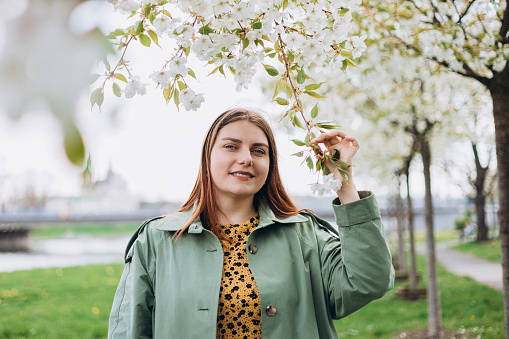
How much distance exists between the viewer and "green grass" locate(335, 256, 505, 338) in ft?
19.9

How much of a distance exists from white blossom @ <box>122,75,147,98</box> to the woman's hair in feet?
2.79

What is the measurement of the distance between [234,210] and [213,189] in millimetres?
142

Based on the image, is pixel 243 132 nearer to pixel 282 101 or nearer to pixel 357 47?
pixel 282 101

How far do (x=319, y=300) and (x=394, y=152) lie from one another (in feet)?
24.8

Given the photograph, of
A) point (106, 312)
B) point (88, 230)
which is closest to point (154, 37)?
point (106, 312)

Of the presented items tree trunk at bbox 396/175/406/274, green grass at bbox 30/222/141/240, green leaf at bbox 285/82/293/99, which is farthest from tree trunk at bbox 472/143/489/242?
green grass at bbox 30/222/141/240

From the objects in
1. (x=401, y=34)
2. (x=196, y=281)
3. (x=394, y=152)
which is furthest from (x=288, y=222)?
(x=394, y=152)

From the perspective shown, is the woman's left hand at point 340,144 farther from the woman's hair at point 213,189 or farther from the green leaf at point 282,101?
the woman's hair at point 213,189

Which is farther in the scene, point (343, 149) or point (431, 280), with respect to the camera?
point (431, 280)

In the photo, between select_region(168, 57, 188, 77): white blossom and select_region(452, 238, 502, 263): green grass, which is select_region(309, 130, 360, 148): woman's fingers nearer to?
select_region(168, 57, 188, 77): white blossom

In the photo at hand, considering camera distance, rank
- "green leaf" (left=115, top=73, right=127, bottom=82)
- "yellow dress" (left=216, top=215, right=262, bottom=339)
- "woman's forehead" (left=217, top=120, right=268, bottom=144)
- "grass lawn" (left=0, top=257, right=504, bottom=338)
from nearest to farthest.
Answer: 1. "green leaf" (left=115, top=73, right=127, bottom=82)
2. "yellow dress" (left=216, top=215, right=262, bottom=339)
3. "woman's forehead" (left=217, top=120, right=268, bottom=144)
4. "grass lawn" (left=0, top=257, right=504, bottom=338)

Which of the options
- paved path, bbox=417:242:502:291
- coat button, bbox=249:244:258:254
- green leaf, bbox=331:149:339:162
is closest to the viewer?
green leaf, bbox=331:149:339:162

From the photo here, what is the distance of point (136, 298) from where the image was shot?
1950 mm

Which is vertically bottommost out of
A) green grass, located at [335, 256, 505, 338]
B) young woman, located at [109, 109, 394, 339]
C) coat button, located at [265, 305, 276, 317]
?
green grass, located at [335, 256, 505, 338]
